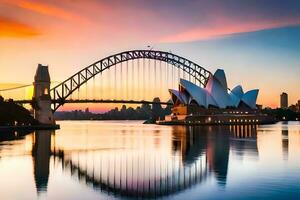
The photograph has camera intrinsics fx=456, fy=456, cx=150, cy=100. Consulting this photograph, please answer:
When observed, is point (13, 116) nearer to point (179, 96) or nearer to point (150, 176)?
point (150, 176)

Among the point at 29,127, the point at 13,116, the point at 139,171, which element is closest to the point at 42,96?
the point at 29,127

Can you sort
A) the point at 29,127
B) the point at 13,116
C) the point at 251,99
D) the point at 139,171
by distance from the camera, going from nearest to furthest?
the point at 139,171, the point at 13,116, the point at 29,127, the point at 251,99

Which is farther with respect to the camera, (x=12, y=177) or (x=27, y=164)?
(x=27, y=164)

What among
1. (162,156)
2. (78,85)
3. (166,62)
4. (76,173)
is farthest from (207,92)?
(76,173)

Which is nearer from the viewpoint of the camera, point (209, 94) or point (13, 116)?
point (13, 116)

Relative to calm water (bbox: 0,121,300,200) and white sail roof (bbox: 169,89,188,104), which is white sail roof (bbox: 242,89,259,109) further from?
calm water (bbox: 0,121,300,200)

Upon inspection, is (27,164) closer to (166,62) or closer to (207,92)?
(166,62)

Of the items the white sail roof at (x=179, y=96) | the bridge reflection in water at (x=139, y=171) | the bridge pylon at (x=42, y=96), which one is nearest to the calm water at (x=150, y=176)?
the bridge reflection in water at (x=139, y=171)
